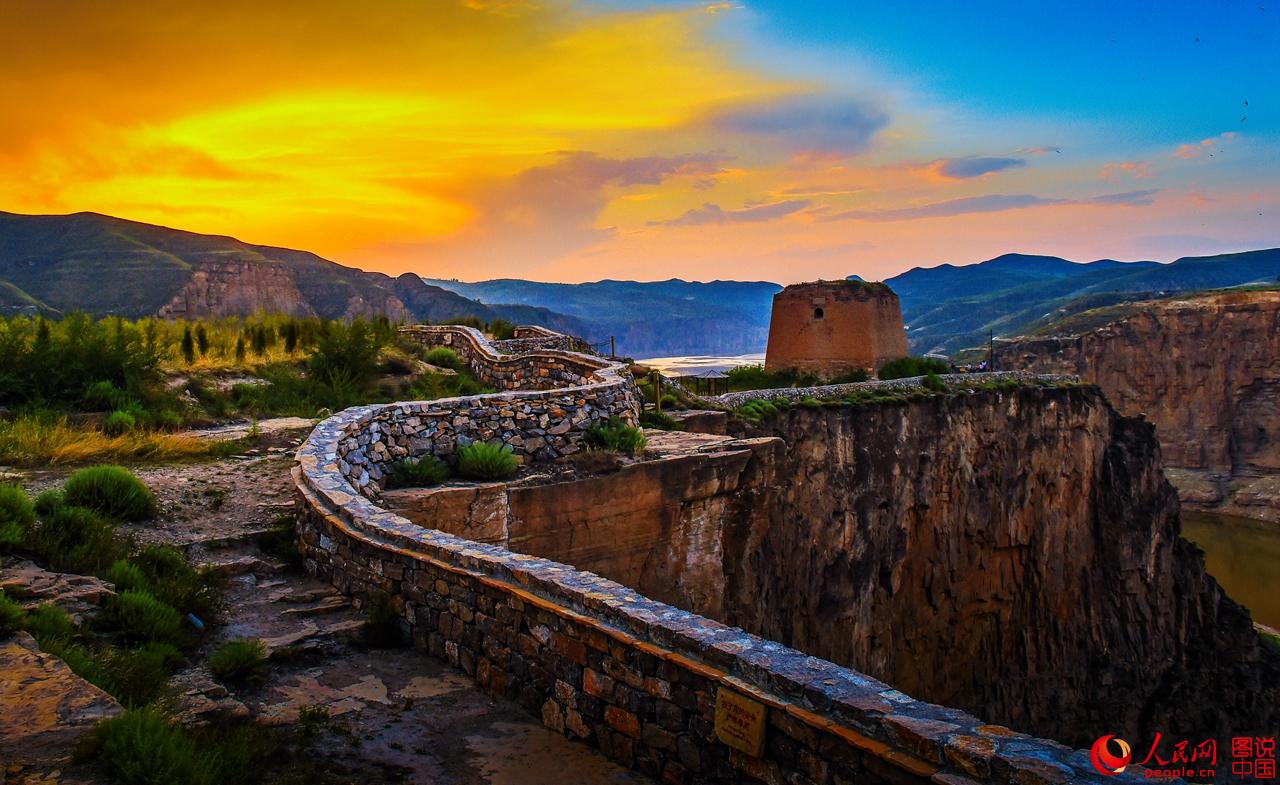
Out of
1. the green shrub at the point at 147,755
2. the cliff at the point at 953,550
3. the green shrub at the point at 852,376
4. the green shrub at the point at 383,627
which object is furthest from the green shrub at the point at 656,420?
the green shrub at the point at 852,376

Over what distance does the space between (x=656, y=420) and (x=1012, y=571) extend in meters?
16.2

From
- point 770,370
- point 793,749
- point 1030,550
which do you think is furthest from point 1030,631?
point 793,749

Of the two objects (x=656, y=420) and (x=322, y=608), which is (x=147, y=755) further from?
(x=656, y=420)

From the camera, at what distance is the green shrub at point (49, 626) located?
12.6 ft

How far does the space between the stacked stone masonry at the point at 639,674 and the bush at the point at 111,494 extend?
1.48 meters

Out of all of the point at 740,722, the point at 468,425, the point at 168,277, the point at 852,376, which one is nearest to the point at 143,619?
the point at 740,722

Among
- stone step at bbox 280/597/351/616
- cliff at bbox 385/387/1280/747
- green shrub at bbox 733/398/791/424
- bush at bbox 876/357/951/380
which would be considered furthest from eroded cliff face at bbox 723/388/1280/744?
stone step at bbox 280/597/351/616

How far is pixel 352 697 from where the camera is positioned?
14.5ft

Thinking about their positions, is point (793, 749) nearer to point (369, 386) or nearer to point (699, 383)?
point (369, 386)

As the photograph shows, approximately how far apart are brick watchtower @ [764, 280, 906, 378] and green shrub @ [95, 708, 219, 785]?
27.5m

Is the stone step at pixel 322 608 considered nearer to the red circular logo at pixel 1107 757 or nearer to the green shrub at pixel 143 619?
the green shrub at pixel 143 619

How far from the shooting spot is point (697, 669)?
3361 mm

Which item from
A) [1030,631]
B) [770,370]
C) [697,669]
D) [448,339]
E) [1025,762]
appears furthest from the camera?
[770,370]

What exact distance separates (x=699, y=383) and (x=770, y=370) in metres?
7.91
